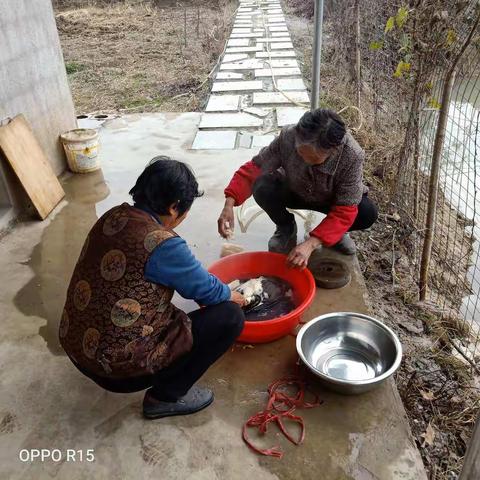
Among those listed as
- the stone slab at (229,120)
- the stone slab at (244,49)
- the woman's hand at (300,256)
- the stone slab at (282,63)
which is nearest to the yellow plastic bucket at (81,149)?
the stone slab at (229,120)

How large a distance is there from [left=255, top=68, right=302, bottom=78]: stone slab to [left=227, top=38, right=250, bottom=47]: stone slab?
1.80m

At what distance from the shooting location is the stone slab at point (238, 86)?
6227mm

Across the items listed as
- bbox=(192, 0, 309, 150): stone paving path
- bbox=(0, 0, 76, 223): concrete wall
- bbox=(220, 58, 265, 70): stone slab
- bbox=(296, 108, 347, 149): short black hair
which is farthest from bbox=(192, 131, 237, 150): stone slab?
bbox=(220, 58, 265, 70): stone slab

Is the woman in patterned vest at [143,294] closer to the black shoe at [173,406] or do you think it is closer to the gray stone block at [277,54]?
the black shoe at [173,406]

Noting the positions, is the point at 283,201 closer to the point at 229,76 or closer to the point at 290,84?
the point at 290,84

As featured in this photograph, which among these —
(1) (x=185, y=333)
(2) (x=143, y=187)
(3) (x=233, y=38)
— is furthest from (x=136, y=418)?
(3) (x=233, y=38)

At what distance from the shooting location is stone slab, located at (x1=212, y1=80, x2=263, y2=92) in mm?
6227

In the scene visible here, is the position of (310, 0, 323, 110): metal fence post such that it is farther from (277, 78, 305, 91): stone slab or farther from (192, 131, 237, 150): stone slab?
(277, 78, 305, 91): stone slab

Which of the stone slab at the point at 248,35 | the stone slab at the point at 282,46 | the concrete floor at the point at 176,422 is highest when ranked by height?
the stone slab at the point at 248,35

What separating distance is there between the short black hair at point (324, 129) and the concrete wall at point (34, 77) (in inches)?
93.2

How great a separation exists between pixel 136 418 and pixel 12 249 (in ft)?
6.02

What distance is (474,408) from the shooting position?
232 cm

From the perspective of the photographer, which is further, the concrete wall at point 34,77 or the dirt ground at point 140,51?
the dirt ground at point 140,51

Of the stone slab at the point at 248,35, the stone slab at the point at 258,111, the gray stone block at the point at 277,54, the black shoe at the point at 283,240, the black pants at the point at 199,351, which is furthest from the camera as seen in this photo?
the stone slab at the point at 248,35
